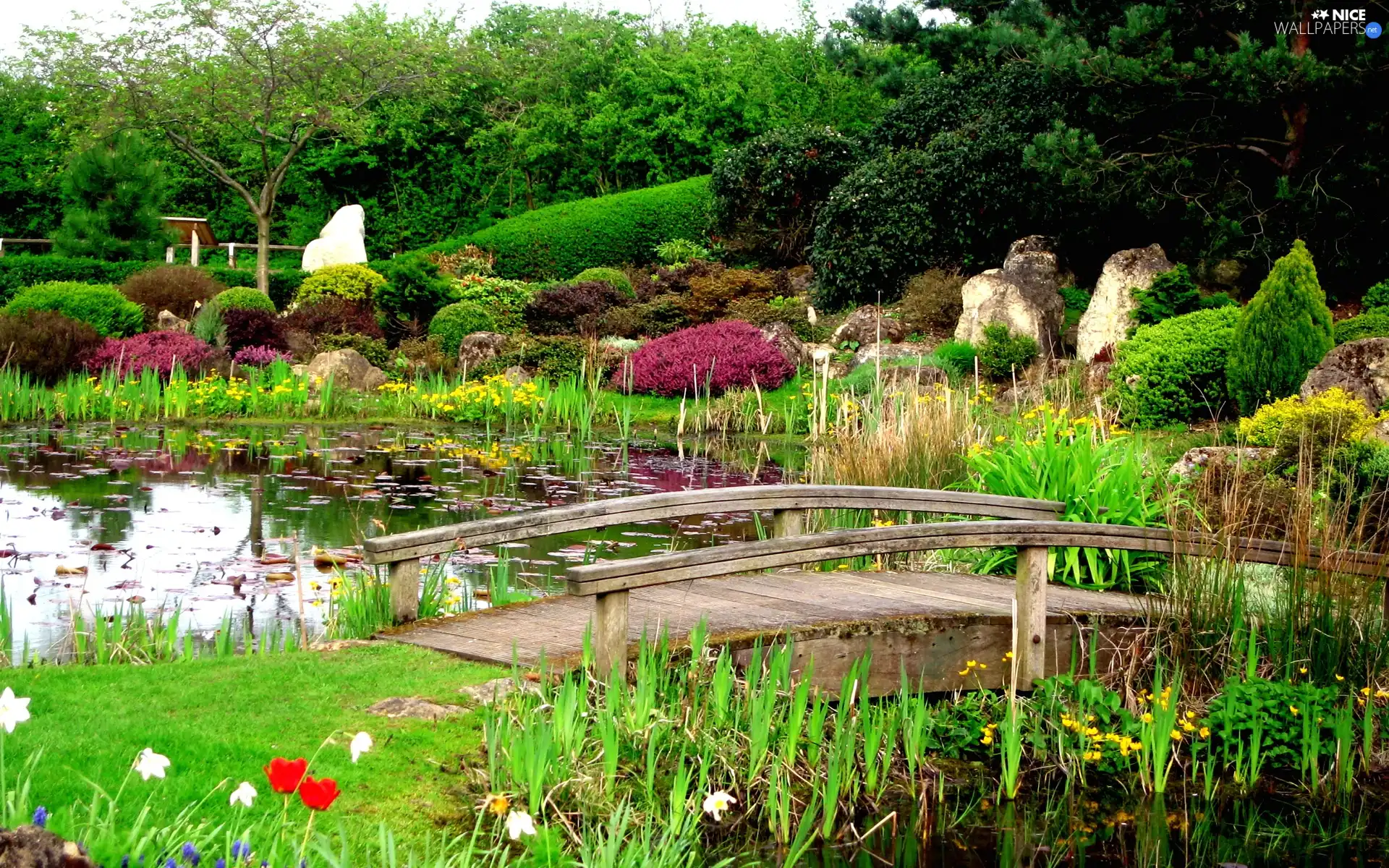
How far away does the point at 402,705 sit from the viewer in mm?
4137

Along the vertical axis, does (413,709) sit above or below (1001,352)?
below

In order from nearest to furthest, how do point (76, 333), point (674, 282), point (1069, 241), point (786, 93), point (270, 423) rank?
point (270, 423) → point (76, 333) → point (1069, 241) → point (674, 282) → point (786, 93)

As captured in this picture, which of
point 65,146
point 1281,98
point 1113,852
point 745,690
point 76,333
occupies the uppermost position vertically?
point 65,146

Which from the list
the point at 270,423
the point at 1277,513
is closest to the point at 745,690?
the point at 1277,513

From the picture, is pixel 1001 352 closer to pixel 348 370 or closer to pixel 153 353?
pixel 348 370

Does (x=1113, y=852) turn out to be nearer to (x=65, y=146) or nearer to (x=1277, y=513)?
(x=1277, y=513)

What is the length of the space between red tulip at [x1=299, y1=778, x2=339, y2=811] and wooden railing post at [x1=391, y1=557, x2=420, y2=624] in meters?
2.88

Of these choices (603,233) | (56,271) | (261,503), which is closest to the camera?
(261,503)

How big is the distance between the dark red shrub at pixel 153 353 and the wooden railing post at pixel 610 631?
11898 millimetres

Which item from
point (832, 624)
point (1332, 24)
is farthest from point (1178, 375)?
point (832, 624)

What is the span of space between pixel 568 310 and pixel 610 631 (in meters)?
14.3

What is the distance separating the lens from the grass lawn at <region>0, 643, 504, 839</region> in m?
3.35

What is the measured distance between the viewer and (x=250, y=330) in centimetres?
1756

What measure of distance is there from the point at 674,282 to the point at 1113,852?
53.2 feet
